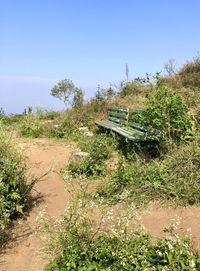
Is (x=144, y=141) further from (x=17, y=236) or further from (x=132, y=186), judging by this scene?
(x=17, y=236)

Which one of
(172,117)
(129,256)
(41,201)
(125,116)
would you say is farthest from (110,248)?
(125,116)

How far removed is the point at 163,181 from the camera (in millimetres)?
6207

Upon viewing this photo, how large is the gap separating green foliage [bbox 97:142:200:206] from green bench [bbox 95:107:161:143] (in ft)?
3.03

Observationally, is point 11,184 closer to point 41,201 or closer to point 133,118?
point 41,201

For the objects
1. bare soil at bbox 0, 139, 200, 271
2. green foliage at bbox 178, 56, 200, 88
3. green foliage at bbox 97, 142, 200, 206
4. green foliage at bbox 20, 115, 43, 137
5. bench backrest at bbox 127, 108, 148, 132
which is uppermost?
green foliage at bbox 178, 56, 200, 88

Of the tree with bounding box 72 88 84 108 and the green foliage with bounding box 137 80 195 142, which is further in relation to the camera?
the tree with bounding box 72 88 84 108

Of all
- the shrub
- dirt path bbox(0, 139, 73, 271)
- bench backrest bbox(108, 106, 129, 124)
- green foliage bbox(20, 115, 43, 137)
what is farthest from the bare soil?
green foliage bbox(20, 115, 43, 137)

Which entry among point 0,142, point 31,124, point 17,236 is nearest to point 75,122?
point 31,124

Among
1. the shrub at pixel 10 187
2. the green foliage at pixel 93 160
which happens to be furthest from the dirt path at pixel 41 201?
the green foliage at pixel 93 160

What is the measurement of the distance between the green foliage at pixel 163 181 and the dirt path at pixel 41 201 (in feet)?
2.85

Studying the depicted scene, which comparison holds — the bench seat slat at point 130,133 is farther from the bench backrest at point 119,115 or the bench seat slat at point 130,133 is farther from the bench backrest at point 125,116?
the bench backrest at point 119,115

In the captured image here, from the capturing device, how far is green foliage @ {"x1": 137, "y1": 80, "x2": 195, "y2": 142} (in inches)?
296

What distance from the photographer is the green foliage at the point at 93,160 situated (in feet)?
25.2

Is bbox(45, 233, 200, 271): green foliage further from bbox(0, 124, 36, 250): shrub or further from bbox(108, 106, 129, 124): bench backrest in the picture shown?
bbox(108, 106, 129, 124): bench backrest
